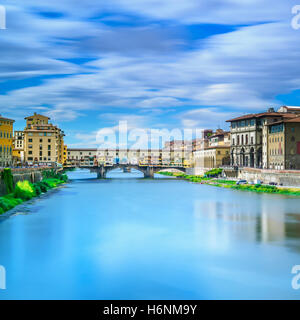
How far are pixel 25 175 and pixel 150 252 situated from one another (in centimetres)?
3126

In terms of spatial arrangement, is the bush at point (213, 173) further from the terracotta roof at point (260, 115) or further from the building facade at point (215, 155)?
the terracotta roof at point (260, 115)

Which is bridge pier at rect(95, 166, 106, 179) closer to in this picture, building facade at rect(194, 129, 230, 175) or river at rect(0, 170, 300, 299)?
building facade at rect(194, 129, 230, 175)

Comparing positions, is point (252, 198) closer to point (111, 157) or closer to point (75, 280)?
point (75, 280)

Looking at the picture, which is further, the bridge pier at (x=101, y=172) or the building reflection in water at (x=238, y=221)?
the bridge pier at (x=101, y=172)

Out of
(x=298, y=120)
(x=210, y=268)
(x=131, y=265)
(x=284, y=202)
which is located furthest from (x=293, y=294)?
(x=298, y=120)

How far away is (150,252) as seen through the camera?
22875mm

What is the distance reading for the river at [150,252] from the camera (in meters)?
17.1

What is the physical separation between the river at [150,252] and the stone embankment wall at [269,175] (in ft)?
49.9

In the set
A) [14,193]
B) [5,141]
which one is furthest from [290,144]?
[14,193]

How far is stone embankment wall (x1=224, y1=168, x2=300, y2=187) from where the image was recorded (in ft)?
174

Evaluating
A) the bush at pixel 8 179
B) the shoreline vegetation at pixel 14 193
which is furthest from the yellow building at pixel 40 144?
the bush at pixel 8 179
